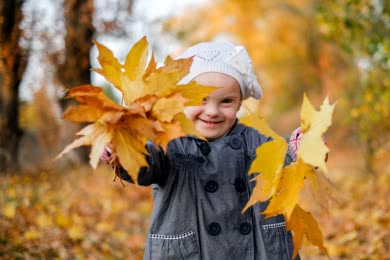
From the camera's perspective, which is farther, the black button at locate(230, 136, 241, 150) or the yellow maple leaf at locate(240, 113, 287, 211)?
the black button at locate(230, 136, 241, 150)

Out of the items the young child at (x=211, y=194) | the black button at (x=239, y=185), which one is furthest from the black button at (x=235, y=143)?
the black button at (x=239, y=185)

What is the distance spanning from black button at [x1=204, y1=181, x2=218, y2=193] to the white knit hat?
1.34 feet

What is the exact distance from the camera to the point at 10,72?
18.7 feet

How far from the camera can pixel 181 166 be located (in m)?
2.08

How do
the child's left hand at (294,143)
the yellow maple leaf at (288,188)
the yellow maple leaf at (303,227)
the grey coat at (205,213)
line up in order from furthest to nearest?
the grey coat at (205,213)
the child's left hand at (294,143)
the yellow maple leaf at (303,227)
the yellow maple leaf at (288,188)

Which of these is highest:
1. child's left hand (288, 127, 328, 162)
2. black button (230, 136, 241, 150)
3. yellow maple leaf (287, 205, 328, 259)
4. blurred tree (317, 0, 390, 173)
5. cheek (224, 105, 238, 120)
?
blurred tree (317, 0, 390, 173)

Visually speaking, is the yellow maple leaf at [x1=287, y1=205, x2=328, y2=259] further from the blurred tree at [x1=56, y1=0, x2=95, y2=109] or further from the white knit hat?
the blurred tree at [x1=56, y1=0, x2=95, y2=109]

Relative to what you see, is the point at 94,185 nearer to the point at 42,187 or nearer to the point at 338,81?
the point at 42,187

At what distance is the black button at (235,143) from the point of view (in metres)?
2.17

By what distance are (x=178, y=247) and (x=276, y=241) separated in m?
0.39

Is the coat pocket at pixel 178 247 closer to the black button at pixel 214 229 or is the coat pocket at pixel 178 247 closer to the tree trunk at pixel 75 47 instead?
the black button at pixel 214 229

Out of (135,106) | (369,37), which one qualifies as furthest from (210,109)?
(369,37)

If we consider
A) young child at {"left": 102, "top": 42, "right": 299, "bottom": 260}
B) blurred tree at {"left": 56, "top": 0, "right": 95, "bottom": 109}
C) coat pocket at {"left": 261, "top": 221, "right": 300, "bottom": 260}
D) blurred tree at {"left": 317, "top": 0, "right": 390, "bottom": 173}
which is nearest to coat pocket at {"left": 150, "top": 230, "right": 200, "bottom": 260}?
young child at {"left": 102, "top": 42, "right": 299, "bottom": 260}

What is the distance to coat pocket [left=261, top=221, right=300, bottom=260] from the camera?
2072mm
